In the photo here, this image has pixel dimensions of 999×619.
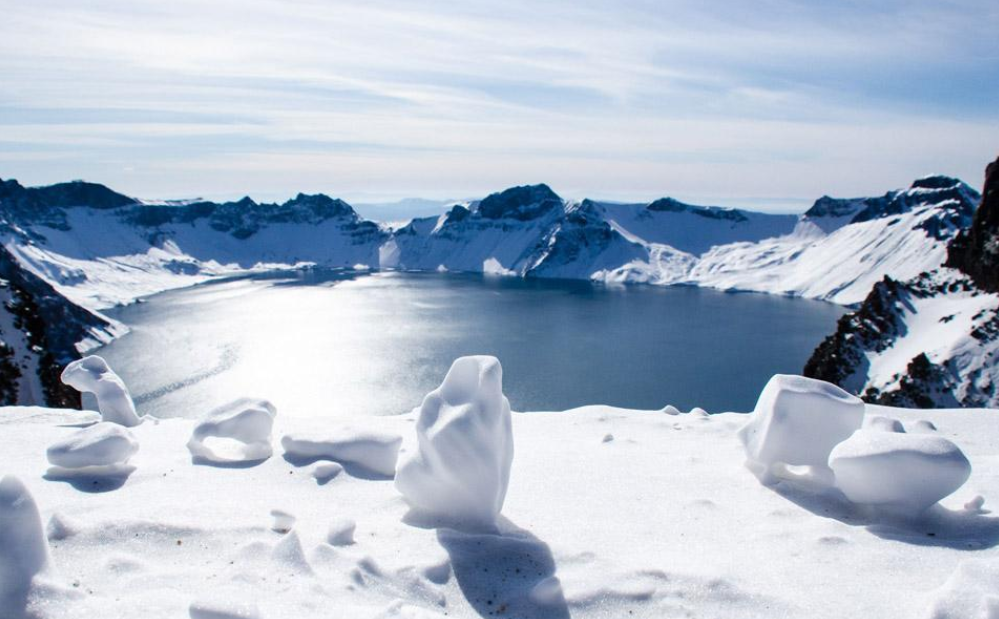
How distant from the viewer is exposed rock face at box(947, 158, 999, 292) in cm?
6325

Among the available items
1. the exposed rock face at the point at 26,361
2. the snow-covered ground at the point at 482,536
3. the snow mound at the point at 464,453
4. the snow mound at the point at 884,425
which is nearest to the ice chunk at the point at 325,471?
the snow-covered ground at the point at 482,536

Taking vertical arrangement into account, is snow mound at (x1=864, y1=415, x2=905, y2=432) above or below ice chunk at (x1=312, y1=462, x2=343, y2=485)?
above

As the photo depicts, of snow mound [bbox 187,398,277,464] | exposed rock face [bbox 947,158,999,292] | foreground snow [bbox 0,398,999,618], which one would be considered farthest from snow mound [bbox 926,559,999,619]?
exposed rock face [bbox 947,158,999,292]

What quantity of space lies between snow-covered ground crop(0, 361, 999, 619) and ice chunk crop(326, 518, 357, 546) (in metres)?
0.04

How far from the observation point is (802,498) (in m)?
11.2

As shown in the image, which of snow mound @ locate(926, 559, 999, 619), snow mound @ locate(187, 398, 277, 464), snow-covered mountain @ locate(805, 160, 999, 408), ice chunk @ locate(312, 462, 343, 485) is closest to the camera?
snow mound @ locate(926, 559, 999, 619)

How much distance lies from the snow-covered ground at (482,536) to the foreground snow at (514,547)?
33mm

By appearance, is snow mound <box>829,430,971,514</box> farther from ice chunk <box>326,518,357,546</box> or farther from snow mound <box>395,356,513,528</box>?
ice chunk <box>326,518,357,546</box>

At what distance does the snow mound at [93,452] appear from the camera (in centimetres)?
1169

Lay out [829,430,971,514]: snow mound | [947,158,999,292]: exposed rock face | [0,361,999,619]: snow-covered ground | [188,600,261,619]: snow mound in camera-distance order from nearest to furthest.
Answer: [188,600,261,619]: snow mound → [0,361,999,619]: snow-covered ground → [829,430,971,514]: snow mound → [947,158,999,292]: exposed rock face

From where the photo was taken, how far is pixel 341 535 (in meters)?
9.32

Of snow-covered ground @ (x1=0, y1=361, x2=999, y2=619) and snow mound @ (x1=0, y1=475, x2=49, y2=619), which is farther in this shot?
snow-covered ground @ (x1=0, y1=361, x2=999, y2=619)

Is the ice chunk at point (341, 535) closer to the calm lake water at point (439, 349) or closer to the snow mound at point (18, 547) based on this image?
the snow mound at point (18, 547)

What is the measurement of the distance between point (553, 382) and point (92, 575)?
210ft
